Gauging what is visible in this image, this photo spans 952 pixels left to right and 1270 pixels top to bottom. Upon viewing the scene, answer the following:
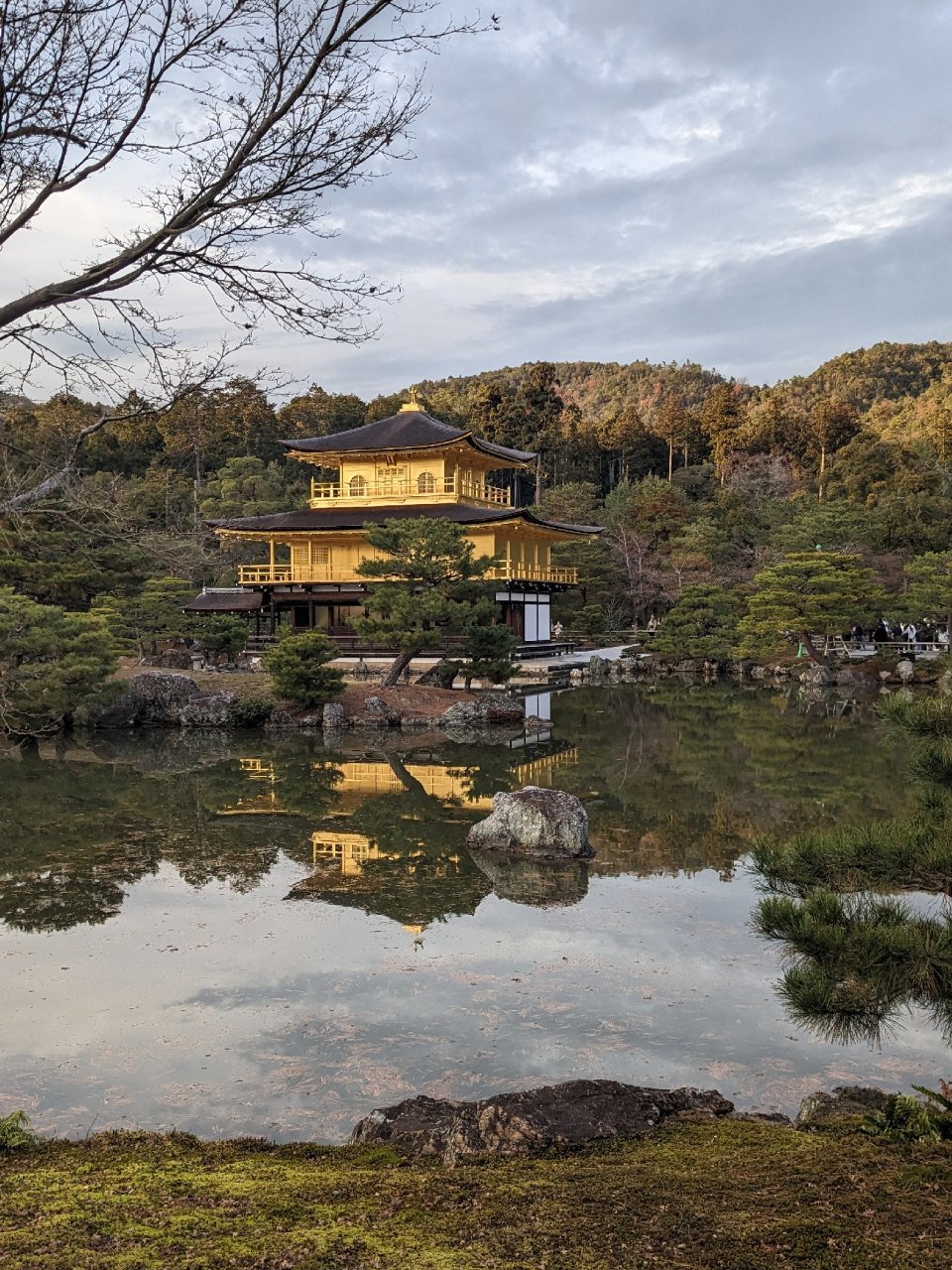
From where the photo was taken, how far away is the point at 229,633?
71.9 feet

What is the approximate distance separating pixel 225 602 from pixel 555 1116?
25038mm

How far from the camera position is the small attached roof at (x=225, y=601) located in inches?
1070

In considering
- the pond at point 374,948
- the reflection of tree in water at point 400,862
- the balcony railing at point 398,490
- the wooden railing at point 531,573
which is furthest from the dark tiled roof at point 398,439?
the reflection of tree in water at point 400,862

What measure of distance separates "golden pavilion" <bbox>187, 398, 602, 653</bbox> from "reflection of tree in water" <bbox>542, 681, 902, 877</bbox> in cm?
761

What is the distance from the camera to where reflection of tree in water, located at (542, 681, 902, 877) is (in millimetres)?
9125

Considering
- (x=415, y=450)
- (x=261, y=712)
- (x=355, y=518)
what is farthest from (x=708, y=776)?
(x=415, y=450)

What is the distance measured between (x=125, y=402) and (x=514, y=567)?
71.7 ft

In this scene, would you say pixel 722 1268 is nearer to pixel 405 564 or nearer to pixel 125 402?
pixel 125 402

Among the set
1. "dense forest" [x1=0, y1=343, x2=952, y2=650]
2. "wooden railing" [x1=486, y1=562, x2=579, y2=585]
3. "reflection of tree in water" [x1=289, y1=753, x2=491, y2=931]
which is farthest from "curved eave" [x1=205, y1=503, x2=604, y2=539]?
"reflection of tree in water" [x1=289, y1=753, x2=491, y2=931]

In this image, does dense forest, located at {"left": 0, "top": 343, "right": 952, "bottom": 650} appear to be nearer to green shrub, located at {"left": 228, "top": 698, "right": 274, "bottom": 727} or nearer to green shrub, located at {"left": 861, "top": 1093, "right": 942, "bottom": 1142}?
green shrub, located at {"left": 228, "top": 698, "right": 274, "bottom": 727}

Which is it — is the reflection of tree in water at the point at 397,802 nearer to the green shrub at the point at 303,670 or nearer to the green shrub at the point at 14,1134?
the green shrub at the point at 303,670

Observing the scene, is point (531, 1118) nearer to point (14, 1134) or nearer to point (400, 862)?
point (14, 1134)

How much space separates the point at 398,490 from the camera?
94.5ft

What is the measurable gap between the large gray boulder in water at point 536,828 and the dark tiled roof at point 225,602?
19565mm
